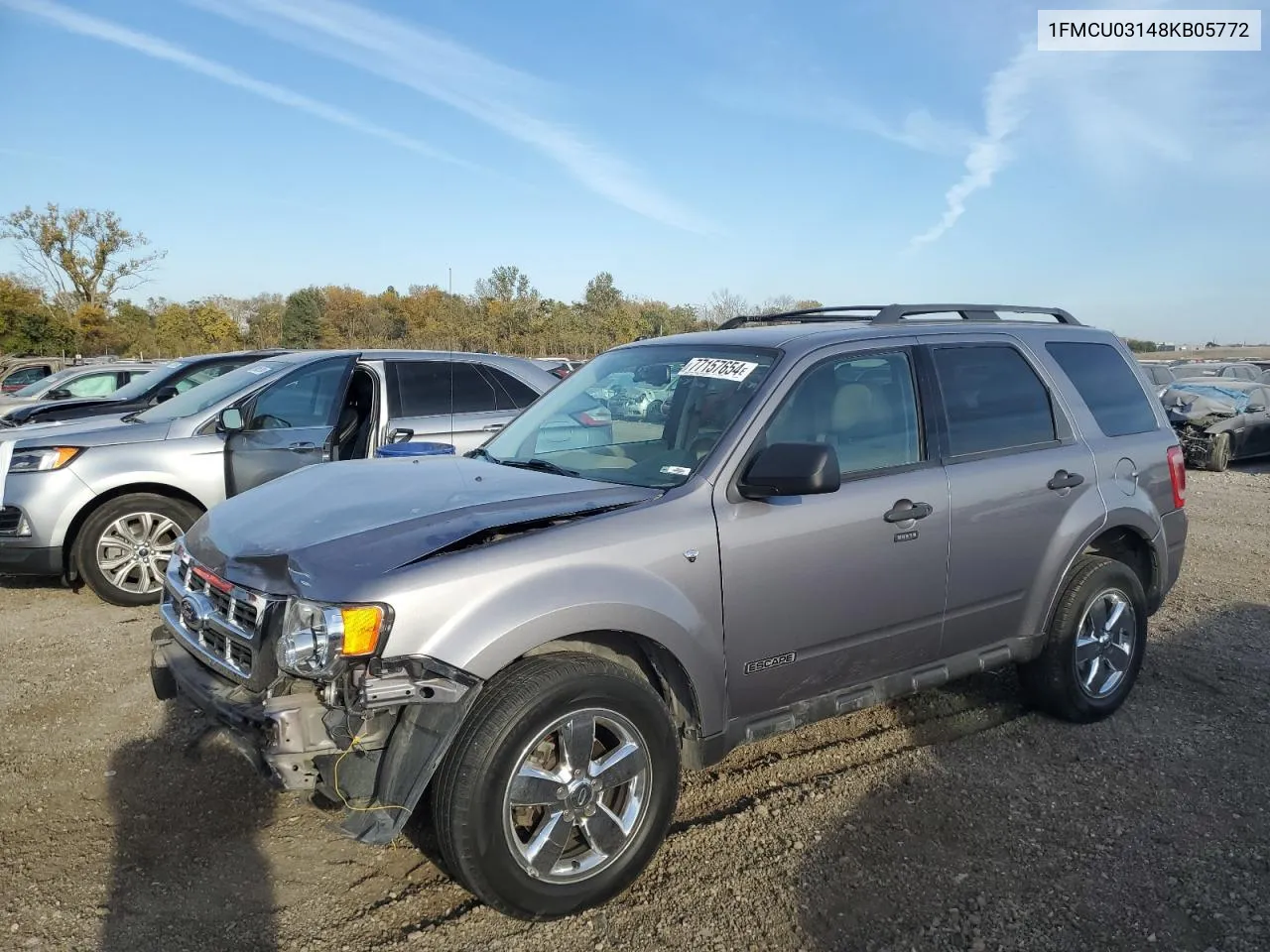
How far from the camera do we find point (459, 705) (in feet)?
8.67

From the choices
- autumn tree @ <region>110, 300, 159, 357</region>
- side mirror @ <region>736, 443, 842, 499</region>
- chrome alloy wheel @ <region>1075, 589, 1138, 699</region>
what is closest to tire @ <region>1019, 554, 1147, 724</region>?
chrome alloy wheel @ <region>1075, 589, 1138, 699</region>

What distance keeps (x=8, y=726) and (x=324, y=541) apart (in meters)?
2.70

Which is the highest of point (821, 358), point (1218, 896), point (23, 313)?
point (23, 313)

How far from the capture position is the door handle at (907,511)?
3588 mm

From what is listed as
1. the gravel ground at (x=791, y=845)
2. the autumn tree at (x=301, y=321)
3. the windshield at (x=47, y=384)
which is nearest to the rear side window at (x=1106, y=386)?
the gravel ground at (x=791, y=845)

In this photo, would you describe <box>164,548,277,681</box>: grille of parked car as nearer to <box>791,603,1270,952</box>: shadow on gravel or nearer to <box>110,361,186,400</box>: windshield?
<box>791,603,1270,952</box>: shadow on gravel

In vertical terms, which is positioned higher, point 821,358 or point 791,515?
point 821,358

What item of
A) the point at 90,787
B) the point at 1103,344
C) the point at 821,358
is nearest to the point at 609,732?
the point at 821,358

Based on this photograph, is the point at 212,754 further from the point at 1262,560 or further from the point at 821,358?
the point at 1262,560

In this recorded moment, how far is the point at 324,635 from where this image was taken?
2578 millimetres

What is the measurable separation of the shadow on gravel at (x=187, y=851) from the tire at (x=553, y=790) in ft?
2.46

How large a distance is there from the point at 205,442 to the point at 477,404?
2020 millimetres

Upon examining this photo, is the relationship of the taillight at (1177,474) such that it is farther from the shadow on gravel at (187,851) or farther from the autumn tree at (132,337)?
the autumn tree at (132,337)

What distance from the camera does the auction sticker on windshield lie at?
3.66 metres
